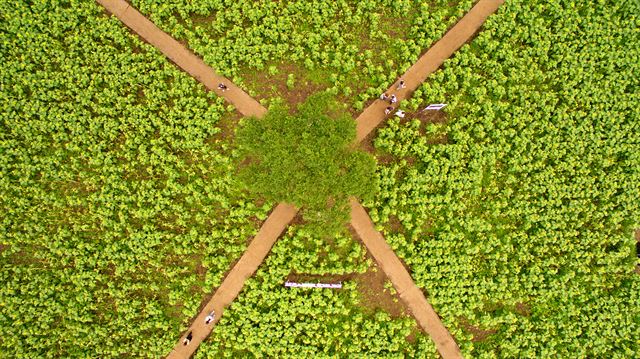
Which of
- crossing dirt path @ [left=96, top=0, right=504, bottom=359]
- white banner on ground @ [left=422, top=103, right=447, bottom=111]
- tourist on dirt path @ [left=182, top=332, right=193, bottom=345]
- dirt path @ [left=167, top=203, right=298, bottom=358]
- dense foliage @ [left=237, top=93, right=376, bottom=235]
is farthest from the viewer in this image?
white banner on ground @ [left=422, top=103, right=447, bottom=111]

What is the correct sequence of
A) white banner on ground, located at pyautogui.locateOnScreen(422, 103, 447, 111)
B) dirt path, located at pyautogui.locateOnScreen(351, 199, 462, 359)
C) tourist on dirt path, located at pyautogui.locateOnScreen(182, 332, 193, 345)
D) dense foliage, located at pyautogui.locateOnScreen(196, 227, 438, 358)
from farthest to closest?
white banner on ground, located at pyautogui.locateOnScreen(422, 103, 447, 111) → dirt path, located at pyautogui.locateOnScreen(351, 199, 462, 359) → tourist on dirt path, located at pyautogui.locateOnScreen(182, 332, 193, 345) → dense foliage, located at pyautogui.locateOnScreen(196, 227, 438, 358)

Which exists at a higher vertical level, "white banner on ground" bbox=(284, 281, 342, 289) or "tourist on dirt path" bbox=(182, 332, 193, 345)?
"tourist on dirt path" bbox=(182, 332, 193, 345)

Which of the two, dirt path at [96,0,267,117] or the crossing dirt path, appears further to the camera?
dirt path at [96,0,267,117]

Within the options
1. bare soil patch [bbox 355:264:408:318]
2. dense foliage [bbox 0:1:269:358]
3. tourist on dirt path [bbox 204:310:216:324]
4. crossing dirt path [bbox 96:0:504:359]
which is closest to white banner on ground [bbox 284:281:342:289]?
bare soil patch [bbox 355:264:408:318]

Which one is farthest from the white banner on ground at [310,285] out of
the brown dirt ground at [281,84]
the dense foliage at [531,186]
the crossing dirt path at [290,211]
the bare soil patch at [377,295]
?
the brown dirt ground at [281,84]

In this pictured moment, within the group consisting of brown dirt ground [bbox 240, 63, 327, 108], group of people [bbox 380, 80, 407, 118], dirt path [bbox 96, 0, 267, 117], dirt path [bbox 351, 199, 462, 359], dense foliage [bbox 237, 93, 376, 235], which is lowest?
dirt path [bbox 351, 199, 462, 359]

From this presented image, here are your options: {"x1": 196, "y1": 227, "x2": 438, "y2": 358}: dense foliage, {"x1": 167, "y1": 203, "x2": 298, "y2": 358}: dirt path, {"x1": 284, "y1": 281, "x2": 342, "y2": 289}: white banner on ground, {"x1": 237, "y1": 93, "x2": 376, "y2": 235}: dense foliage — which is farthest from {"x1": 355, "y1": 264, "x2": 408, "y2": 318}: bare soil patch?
{"x1": 167, "y1": 203, "x2": 298, "y2": 358}: dirt path

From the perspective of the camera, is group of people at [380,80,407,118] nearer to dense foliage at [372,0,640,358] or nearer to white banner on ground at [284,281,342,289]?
dense foliage at [372,0,640,358]
